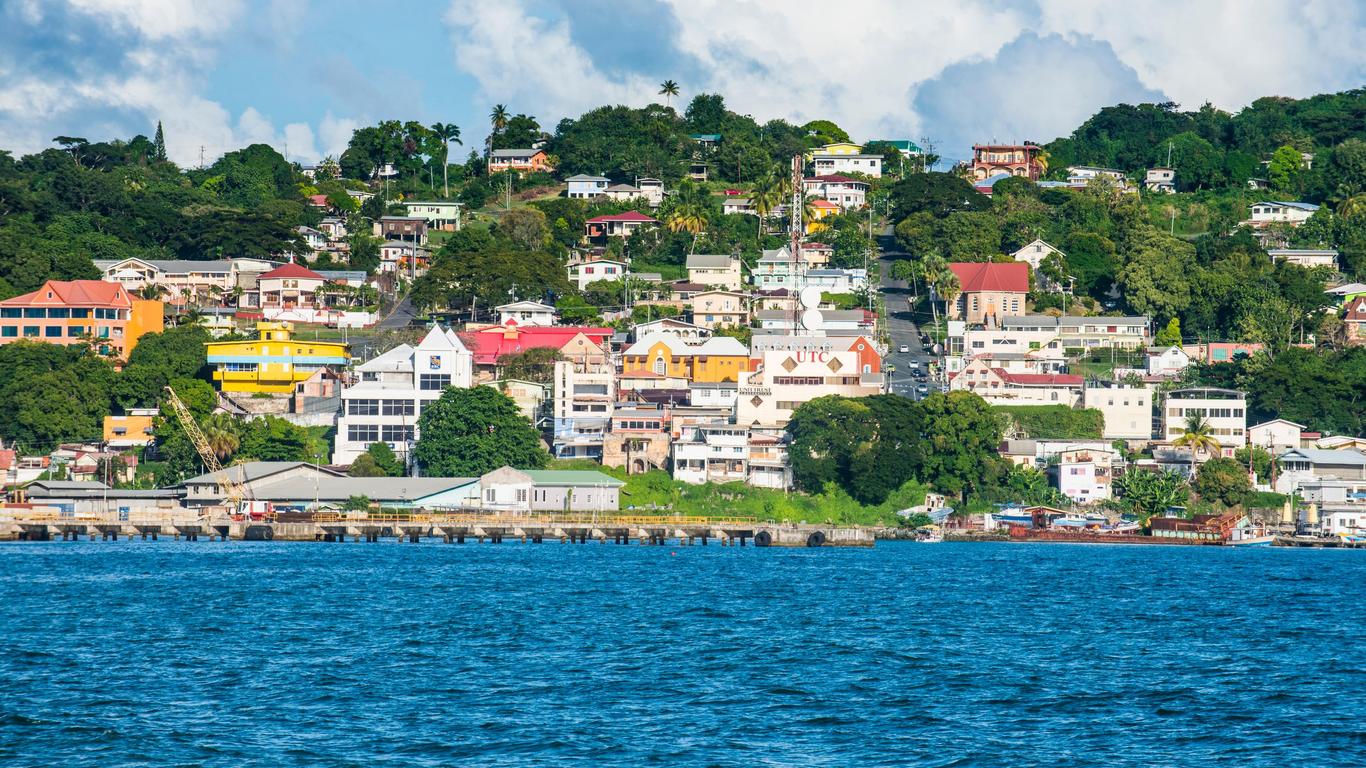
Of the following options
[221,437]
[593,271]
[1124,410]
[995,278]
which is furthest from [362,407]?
[995,278]

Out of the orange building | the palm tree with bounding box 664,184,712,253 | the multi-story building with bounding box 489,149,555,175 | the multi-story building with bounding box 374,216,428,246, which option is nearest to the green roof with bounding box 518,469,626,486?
the orange building

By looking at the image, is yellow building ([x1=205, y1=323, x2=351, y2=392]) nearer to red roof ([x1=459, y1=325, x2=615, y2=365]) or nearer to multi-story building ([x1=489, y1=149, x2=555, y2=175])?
red roof ([x1=459, y1=325, x2=615, y2=365])

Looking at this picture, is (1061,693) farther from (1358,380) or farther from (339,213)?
(339,213)

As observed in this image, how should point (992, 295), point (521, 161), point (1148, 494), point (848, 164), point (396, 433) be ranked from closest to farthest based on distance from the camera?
point (1148, 494), point (396, 433), point (992, 295), point (848, 164), point (521, 161)

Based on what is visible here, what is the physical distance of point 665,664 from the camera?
44500mm

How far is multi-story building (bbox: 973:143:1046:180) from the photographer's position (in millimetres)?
173625

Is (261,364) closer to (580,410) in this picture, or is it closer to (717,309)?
(580,410)

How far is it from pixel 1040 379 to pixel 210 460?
5023cm

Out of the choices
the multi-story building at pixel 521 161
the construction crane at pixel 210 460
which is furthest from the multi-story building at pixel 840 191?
the construction crane at pixel 210 460

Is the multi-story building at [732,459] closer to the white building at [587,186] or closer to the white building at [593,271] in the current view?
the white building at [593,271]

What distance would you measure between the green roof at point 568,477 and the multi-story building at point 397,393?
9.29 m

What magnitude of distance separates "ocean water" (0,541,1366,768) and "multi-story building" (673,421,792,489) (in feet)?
71.3

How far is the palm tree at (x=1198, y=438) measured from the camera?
10044 centimetres

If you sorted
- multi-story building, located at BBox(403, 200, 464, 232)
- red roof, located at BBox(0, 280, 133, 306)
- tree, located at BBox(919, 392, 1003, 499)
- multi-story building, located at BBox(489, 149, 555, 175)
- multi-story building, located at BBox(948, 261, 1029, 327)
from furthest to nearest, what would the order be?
multi-story building, located at BBox(489, 149, 555, 175), multi-story building, located at BBox(403, 200, 464, 232), multi-story building, located at BBox(948, 261, 1029, 327), red roof, located at BBox(0, 280, 133, 306), tree, located at BBox(919, 392, 1003, 499)
